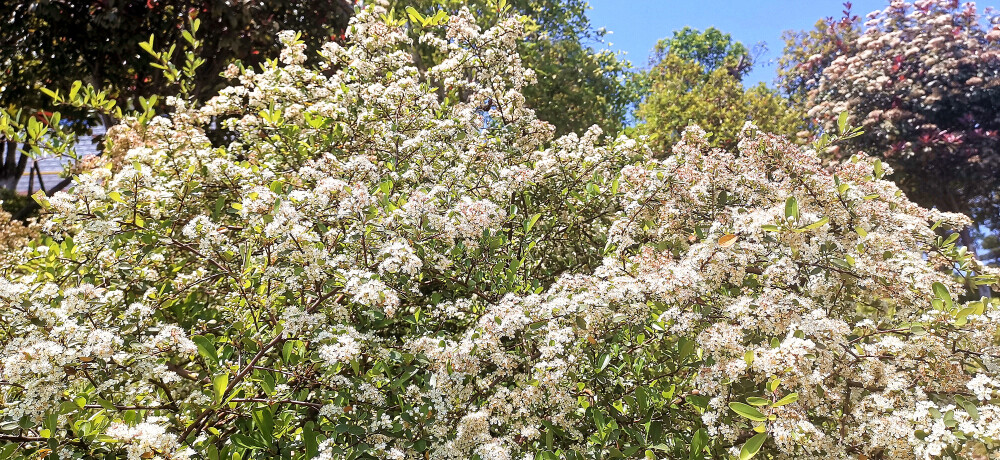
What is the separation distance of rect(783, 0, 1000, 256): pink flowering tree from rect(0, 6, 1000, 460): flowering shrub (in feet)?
31.5

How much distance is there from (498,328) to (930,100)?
39.0 ft

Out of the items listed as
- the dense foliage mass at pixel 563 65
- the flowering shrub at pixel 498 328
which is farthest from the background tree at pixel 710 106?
the flowering shrub at pixel 498 328

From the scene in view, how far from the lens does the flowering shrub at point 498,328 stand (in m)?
1.94

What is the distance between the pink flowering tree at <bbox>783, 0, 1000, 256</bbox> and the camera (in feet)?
34.7

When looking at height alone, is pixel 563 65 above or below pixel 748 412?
above

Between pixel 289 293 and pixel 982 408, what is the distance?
2.66 m

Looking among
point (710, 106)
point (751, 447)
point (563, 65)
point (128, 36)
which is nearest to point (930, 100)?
point (710, 106)

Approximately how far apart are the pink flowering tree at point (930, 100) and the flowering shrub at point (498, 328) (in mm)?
9594

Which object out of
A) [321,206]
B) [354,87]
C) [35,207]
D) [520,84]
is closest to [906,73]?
[520,84]

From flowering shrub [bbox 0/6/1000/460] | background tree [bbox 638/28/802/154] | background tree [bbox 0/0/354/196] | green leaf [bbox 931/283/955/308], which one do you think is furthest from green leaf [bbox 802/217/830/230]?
background tree [bbox 638/28/802/154]

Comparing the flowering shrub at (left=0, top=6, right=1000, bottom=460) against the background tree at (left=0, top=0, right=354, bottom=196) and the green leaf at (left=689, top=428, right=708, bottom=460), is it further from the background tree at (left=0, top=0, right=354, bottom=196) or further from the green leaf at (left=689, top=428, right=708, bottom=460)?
the background tree at (left=0, top=0, right=354, bottom=196)

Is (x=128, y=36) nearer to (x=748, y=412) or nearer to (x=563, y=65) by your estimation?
(x=563, y=65)

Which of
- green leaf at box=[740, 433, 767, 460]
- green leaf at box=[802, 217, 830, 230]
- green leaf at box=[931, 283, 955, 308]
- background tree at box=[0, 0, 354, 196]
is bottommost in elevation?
green leaf at box=[740, 433, 767, 460]

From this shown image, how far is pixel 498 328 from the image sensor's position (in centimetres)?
212
